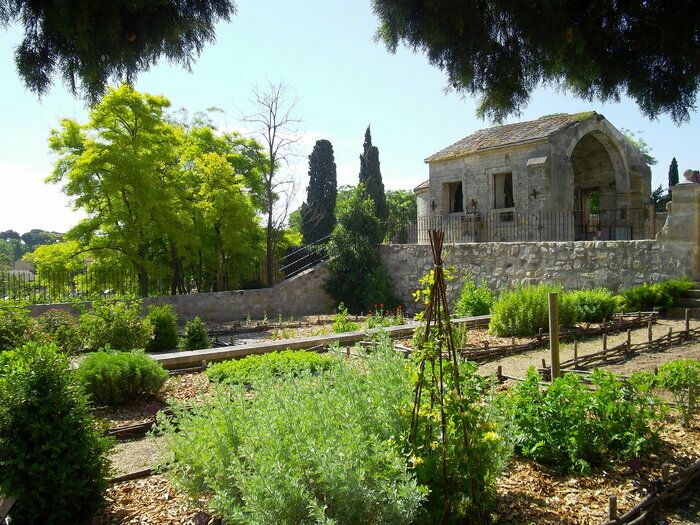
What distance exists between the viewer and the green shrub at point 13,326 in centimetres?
A: 755


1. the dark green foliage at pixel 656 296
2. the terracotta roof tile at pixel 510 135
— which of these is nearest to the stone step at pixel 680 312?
the dark green foliage at pixel 656 296

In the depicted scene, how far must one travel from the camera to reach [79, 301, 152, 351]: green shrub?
27.5 feet

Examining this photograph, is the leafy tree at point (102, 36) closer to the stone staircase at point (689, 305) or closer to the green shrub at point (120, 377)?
the green shrub at point (120, 377)

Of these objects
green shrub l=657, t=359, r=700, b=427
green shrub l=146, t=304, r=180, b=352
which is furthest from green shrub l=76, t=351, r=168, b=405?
green shrub l=657, t=359, r=700, b=427

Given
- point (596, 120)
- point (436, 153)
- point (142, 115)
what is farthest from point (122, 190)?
point (596, 120)

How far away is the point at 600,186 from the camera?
66.1 ft

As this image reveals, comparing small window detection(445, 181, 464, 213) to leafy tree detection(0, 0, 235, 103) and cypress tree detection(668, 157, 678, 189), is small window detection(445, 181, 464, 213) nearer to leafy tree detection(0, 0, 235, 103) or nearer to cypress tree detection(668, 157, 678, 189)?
leafy tree detection(0, 0, 235, 103)

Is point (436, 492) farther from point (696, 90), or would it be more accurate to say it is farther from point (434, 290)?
point (696, 90)

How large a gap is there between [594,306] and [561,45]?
7.84 meters

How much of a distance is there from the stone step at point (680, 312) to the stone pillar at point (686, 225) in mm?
990

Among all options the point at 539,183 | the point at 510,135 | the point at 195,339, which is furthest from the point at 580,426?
the point at 510,135

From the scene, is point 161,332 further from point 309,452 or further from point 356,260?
point 356,260

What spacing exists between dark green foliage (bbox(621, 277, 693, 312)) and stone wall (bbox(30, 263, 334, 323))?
898 centimetres

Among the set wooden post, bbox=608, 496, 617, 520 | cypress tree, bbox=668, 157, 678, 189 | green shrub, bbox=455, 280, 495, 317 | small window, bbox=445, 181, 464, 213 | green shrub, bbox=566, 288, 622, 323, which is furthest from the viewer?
cypress tree, bbox=668, 157, 678, 189
